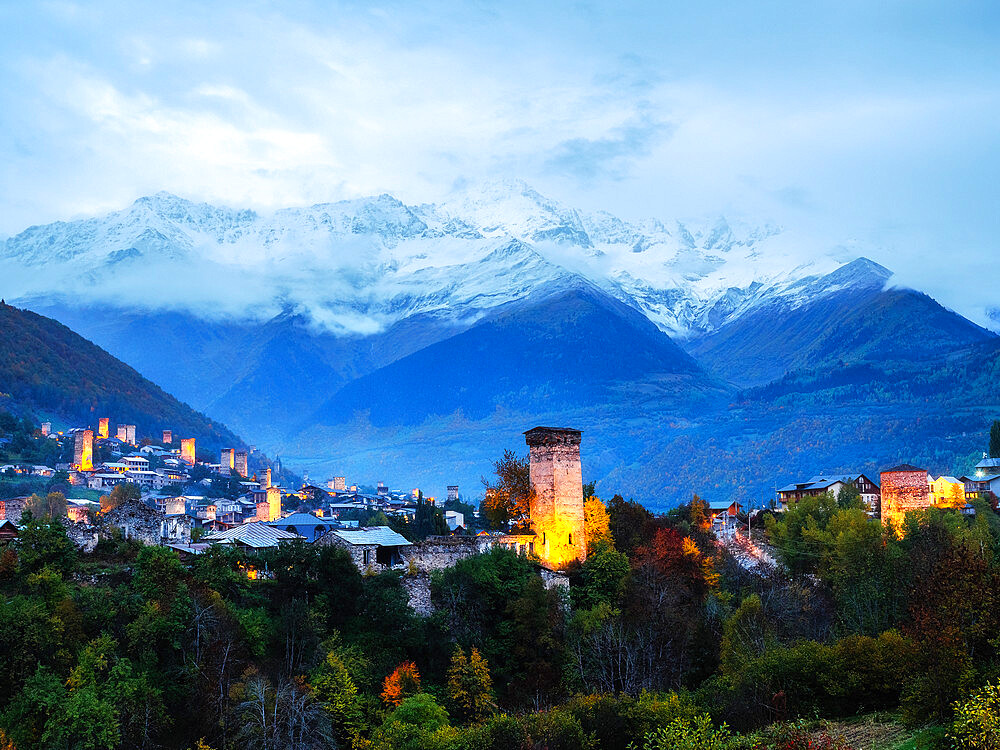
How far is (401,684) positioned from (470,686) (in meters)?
2.91

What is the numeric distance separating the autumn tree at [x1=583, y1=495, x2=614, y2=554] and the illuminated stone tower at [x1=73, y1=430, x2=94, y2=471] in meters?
107

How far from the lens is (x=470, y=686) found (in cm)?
4444

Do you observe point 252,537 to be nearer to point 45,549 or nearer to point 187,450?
point 45,549

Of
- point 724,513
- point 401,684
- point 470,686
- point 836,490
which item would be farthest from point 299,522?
point 836,490

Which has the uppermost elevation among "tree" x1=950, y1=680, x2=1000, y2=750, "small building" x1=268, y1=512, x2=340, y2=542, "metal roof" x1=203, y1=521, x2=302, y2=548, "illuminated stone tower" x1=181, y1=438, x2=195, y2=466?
"illuminated stone tower" x1=181, y1=438, x2=195, y2=466

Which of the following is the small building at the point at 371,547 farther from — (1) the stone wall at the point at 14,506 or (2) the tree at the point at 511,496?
(1) the stone wall at the point at 14,506

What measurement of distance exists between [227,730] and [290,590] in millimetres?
8460

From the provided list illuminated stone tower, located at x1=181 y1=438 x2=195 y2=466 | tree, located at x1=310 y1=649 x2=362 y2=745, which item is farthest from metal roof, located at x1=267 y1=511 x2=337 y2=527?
illuminated stone tower, located at x1=181 y1=438 x2=195 y2=466

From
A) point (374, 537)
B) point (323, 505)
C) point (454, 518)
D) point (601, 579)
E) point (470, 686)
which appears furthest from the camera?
point (323, 505)

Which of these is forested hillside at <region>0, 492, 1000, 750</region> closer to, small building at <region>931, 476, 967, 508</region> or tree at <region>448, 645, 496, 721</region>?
tree at <region>448, 645, 496, 721</region>

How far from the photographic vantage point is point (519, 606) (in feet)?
161

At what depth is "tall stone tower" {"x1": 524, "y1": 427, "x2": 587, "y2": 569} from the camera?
54.8 meters

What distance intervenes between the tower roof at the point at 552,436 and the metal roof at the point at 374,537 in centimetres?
789

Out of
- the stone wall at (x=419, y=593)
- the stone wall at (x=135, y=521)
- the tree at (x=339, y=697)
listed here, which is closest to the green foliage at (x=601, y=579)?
the stone wall at (x=419, y=593)
